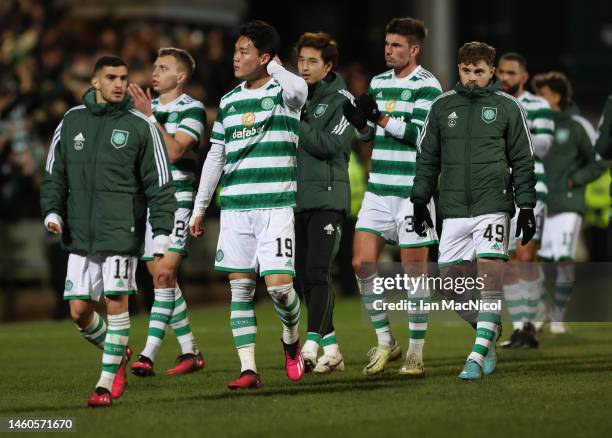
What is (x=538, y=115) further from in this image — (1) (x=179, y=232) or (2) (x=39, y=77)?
(2) (x=39, y=77)

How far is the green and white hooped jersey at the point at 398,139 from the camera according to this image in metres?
11.0

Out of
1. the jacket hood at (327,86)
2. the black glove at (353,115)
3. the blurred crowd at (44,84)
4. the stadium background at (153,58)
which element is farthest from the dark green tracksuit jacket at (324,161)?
the blurred crowd at (44,84)

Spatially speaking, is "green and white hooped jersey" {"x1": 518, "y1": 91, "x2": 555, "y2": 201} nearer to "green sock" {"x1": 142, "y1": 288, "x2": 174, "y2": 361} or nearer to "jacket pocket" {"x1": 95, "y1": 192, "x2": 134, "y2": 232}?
"green sock" {"x1": 142, "y1": 288, "x2": 174, "y2": 361}

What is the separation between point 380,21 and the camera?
3067 centimetres

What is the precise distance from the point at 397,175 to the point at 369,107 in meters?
0.80

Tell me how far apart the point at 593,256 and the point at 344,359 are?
35.0 feet

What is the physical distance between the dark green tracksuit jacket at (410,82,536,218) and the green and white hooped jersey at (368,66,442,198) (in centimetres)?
58

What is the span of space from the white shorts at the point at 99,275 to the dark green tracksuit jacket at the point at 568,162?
586cm

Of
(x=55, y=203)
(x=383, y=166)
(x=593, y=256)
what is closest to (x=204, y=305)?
(x=593, y=256)

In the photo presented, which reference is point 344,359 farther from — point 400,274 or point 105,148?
point 105,148

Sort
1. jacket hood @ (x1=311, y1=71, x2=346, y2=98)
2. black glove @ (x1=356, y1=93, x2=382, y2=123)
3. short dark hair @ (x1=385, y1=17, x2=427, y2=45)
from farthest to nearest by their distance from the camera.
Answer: jacket hood @ (x1=311, y1=71, x2=346, y2=98), short dark hair @ (x1=385, y1=17, x2=427, y2=45), black glove @ (x1=356, y1=93, x2=382, y2=123)

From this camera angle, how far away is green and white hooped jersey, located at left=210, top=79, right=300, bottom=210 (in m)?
9.88

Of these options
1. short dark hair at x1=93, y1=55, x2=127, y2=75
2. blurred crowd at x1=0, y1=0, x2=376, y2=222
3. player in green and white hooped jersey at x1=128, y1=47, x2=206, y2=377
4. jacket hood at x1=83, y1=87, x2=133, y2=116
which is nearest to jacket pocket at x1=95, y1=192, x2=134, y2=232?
jacket hood at x1=83, y1=87, x2=133, y2=116

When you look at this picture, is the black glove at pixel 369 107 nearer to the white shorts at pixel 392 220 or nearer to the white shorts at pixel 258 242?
the white shorts at pixel 392 220
